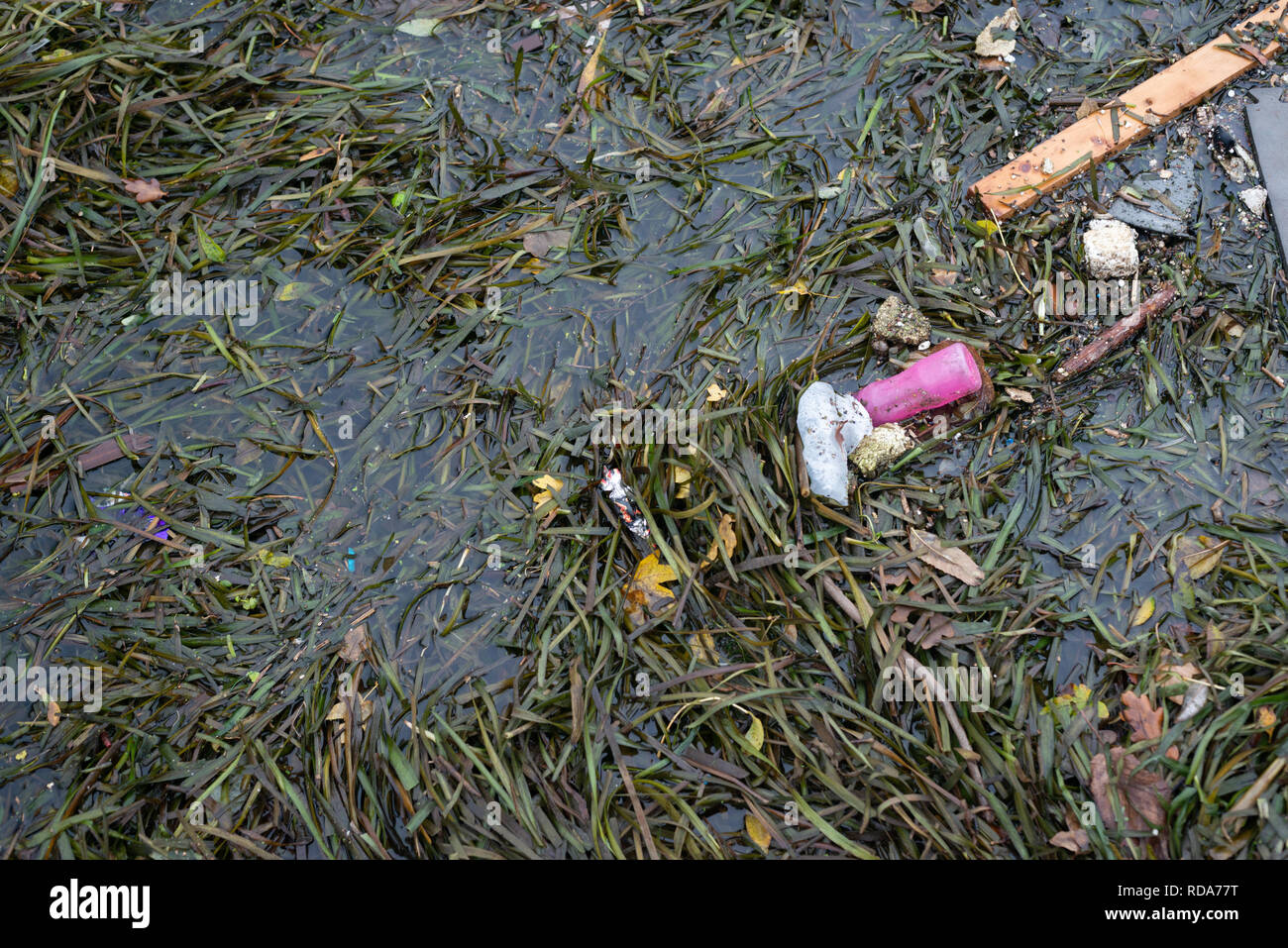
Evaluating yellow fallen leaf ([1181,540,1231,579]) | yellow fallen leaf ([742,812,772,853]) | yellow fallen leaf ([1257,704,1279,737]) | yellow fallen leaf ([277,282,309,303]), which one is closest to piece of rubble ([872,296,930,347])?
yellow fallen leaf ([1181,540,1231,579])

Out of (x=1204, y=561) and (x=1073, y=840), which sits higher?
(x=1204, y=561)

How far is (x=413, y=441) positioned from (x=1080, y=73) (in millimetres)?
3133

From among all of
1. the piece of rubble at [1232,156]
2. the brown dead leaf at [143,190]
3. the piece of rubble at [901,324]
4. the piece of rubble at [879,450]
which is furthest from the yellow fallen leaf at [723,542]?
the brown dead leaf at [143,190]

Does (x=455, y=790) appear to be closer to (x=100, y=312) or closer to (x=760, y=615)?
(x=760, y=615)

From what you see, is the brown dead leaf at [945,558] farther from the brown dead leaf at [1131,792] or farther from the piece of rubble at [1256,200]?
the piece of rubble at [1256,200]

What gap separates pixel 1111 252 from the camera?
2939 mm

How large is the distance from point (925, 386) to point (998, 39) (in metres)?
1.81

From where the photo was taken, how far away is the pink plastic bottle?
2.70 metres

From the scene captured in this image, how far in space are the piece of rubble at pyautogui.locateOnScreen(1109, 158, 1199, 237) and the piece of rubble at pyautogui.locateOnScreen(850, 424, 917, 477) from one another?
1.36 metres

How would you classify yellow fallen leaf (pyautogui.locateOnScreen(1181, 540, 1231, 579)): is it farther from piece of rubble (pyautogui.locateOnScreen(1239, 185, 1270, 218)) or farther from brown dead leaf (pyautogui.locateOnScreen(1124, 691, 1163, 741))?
piece of rubble (pyautogui.locateOnScreen(1239, 185, 1270, 218))

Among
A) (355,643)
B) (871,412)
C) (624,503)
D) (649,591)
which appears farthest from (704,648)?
(355,643)

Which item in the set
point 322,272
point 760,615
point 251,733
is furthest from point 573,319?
point 251,733

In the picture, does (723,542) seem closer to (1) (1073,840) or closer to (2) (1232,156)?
(1) (1073,840)

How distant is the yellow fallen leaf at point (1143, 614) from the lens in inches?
98.8
